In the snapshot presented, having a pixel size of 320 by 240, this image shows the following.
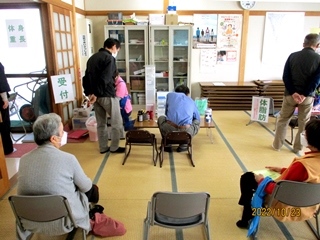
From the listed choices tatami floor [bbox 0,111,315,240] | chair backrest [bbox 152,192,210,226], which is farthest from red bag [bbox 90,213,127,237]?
chair backrest [bbox 152,192,210,226]

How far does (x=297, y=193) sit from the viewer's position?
5.34 feet

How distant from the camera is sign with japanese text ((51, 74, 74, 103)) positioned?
373 cm

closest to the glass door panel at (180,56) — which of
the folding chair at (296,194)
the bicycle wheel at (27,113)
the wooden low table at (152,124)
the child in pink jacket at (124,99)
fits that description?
the child in pink jacket at (124,99)

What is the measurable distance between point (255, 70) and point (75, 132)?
3976mm

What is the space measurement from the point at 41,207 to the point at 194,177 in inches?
67.7

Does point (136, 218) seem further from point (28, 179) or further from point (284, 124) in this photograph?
point (284, 124)

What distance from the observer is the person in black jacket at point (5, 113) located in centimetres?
311

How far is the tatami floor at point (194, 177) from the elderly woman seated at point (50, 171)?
1.82 ft

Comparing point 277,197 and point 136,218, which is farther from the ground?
point 277,197

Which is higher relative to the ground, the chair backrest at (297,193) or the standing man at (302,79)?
the standing man at (302,79)

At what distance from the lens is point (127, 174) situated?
9.56 feet

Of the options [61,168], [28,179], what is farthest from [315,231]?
[28,179]

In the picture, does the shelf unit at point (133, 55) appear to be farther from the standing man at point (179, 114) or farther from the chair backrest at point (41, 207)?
the chair backrest at point (41, 207)

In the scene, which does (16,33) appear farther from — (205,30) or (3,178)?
(205,30)
